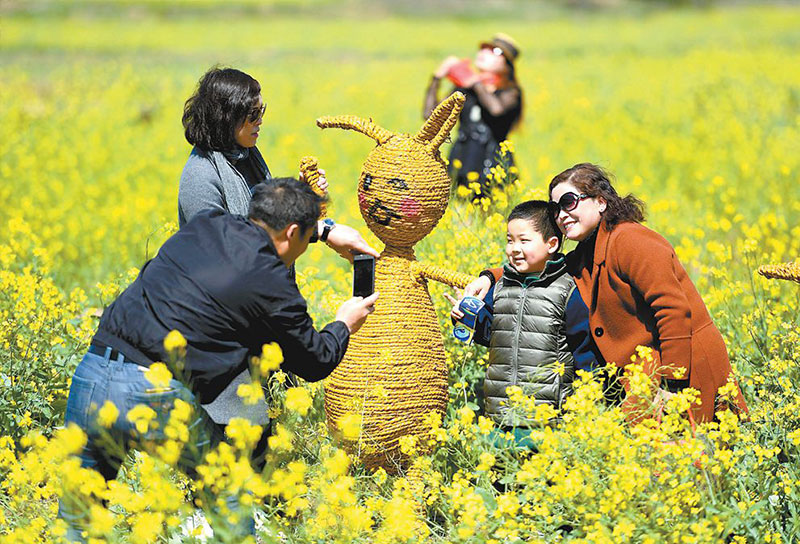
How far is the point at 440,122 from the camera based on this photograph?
321 cm

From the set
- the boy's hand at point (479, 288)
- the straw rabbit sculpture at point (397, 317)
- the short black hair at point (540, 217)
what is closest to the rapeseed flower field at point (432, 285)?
the straw rabbit sculpture at point (397, 317)

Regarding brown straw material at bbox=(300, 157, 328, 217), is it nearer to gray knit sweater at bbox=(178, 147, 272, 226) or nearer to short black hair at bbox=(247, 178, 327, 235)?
gray knit sweater at bbox=(178, 147, 272, 226)

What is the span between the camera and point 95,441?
7.45ft

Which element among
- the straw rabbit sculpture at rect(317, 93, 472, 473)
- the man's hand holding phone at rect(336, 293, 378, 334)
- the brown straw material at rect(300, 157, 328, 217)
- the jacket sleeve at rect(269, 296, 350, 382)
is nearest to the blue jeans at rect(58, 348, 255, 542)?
the jacket sleeve at rect(269, 296, 350, 382)

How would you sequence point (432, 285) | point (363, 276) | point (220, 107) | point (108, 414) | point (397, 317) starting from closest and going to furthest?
point (108, 414), point (363, 276), point (220, 107), point (397, 317), point (432, 285)

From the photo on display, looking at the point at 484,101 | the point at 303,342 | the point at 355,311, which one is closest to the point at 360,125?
the point at 355,311

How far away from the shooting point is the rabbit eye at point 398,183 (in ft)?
10.1

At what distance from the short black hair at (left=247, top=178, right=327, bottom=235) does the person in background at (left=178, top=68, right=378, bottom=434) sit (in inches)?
16.5

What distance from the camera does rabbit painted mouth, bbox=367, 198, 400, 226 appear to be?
10.2ft

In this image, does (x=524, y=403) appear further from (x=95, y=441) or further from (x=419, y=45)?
(x=419, y=45)

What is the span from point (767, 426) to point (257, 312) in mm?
1873

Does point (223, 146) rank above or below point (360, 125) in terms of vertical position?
below

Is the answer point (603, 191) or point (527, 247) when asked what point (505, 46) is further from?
point (527, 247)

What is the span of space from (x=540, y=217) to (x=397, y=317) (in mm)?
620
